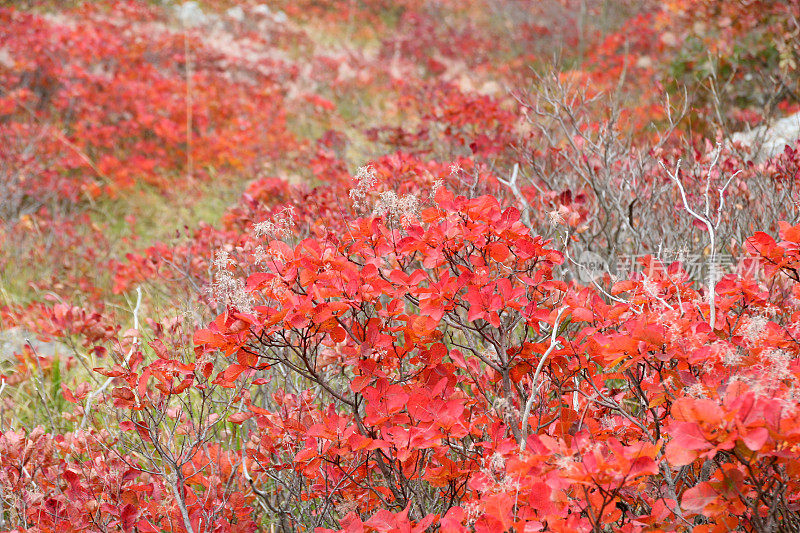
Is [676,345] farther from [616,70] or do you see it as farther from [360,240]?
[616,70]

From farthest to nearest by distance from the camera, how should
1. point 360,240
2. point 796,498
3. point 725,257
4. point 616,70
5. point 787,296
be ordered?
point 616,70 < point 725,257 < point 787,296 < point 360,240 < point 796,498

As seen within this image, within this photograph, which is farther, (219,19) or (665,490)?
(219,19)

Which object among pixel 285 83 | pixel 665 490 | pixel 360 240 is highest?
pixel 360 240

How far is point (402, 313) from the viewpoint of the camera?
1707 mm

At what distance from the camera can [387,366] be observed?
5.78ft

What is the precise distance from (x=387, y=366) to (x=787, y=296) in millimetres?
1410

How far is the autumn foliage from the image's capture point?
136cm

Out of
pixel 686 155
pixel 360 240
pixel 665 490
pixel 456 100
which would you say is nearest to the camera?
pixel 665 490

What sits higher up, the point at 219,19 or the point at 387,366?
the point at 387,366

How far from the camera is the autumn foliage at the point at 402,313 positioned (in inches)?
53.4

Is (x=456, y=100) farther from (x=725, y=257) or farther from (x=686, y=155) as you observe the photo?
(x=725, y=257)

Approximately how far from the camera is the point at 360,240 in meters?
1.69

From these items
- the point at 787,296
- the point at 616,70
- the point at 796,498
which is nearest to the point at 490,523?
the point at 796,498

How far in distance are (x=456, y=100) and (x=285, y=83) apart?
202 inches
